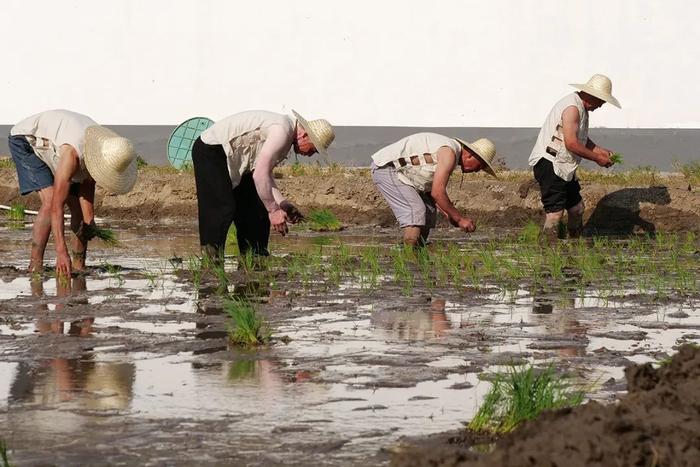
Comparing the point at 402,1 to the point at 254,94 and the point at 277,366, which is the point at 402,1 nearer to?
the point at 254,94

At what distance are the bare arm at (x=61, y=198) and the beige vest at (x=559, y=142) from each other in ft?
13.2

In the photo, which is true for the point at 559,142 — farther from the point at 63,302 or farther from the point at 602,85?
the point at 63,302

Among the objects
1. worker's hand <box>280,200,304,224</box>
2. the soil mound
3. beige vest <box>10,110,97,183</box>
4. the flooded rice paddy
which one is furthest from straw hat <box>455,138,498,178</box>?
the soil mound

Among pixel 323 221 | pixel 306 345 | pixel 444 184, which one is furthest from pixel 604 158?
pixel 306 345

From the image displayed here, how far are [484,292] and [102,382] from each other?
3228 millimetres

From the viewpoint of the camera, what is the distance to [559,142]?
1078 cm

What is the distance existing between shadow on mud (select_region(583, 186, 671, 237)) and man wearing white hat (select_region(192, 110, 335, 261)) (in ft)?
16.0

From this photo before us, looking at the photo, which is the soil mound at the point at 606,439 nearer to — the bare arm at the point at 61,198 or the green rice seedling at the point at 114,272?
the green rice seedling at the point at 114,272

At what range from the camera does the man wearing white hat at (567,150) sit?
1054 cm

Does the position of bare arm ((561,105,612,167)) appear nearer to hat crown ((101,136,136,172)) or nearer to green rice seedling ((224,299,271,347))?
hat crown ((101,136,136,172))

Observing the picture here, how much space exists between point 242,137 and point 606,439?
559 centimetres

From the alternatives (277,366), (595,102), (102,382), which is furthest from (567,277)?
(102,382)

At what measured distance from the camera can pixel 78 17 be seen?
672 inches

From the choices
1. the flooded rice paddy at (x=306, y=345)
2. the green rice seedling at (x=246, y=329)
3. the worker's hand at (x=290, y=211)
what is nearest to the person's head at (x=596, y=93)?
the flooded rice paddy at (x=306, y=345)
